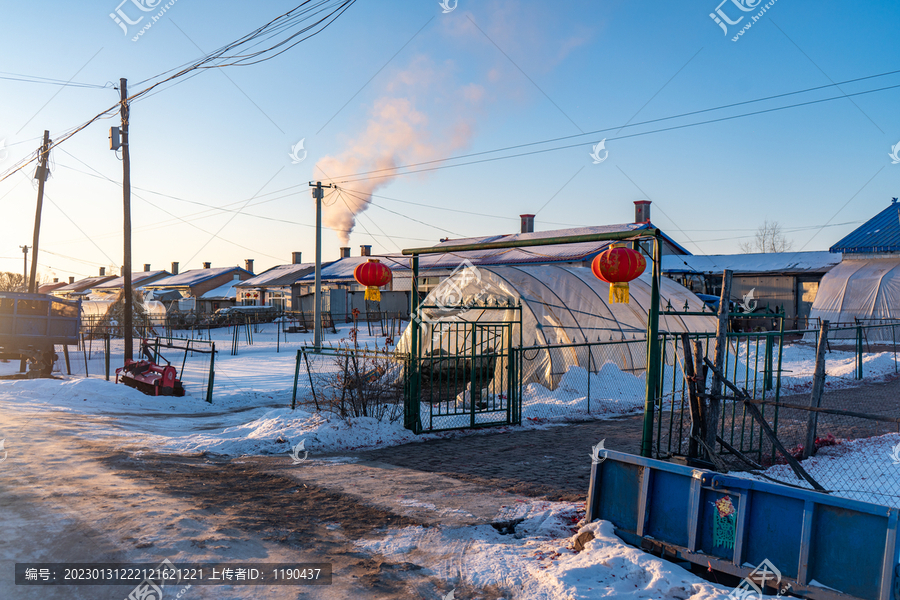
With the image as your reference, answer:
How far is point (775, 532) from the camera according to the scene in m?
4.81

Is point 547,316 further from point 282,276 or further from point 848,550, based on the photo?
point 282,276

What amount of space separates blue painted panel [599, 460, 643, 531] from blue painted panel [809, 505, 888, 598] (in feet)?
4.89

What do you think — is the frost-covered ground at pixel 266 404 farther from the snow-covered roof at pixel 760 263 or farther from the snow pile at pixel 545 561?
the snow-covered roof at pixel 760 263

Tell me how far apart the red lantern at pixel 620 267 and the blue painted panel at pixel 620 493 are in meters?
2.94

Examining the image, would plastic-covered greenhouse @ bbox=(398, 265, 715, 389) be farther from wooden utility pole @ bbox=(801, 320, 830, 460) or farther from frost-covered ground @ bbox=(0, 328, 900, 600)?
wooden utility pole @ bbox=(801, 320, 830, 460)

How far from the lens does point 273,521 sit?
6.48m

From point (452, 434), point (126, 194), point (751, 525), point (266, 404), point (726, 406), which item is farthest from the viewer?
point (126, 194)

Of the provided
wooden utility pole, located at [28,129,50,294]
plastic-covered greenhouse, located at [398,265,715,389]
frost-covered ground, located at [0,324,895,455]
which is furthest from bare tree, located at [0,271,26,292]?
plastic-covered greenhouse, located at [398,265,715,389]

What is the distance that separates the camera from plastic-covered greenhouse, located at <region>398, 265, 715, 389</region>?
659 inches

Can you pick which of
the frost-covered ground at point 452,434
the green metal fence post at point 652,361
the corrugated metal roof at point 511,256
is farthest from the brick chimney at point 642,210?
the green metal fence post at point 652,361

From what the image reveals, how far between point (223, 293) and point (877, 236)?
54189 millimetres

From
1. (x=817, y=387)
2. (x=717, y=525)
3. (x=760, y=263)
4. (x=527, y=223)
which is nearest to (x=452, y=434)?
(x=817, y=387)

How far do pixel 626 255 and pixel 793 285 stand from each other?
33991 mm

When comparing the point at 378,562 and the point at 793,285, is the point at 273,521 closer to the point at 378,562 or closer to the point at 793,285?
the point at 378,562
